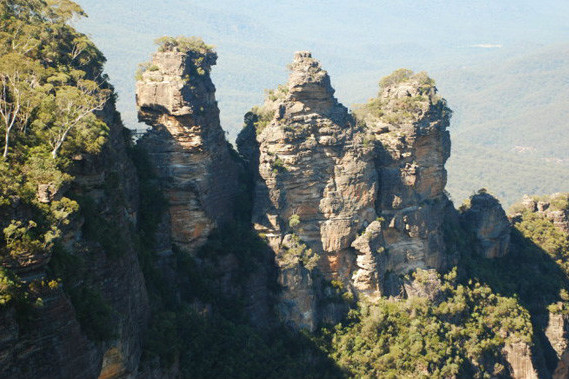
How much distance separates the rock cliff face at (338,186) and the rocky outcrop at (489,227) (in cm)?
629

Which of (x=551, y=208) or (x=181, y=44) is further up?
(x=181, y=44)

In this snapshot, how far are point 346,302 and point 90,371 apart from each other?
1907 cm

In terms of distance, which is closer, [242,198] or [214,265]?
[214,265]

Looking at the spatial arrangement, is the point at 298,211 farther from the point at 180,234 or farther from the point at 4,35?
the point at 4,35

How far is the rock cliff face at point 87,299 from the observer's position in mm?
15617

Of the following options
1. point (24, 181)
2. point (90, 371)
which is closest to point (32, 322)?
point (90, 371)

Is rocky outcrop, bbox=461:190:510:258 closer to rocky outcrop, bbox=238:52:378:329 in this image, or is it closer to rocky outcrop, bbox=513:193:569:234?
rocky outcrop, bbox=513:193:569:234

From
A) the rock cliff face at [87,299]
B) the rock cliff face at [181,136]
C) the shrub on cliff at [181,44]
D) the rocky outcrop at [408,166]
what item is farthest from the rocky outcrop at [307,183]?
the rock cliff face at [87,299]

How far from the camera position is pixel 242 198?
33.5 m

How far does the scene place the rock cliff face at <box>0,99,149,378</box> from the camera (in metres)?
15.6

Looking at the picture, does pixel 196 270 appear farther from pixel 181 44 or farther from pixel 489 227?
pixel 489 227

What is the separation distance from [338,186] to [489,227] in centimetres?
1413

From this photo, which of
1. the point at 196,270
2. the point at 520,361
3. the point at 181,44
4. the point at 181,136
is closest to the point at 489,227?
the point at 520,361

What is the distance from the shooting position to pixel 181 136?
96.4 feet
